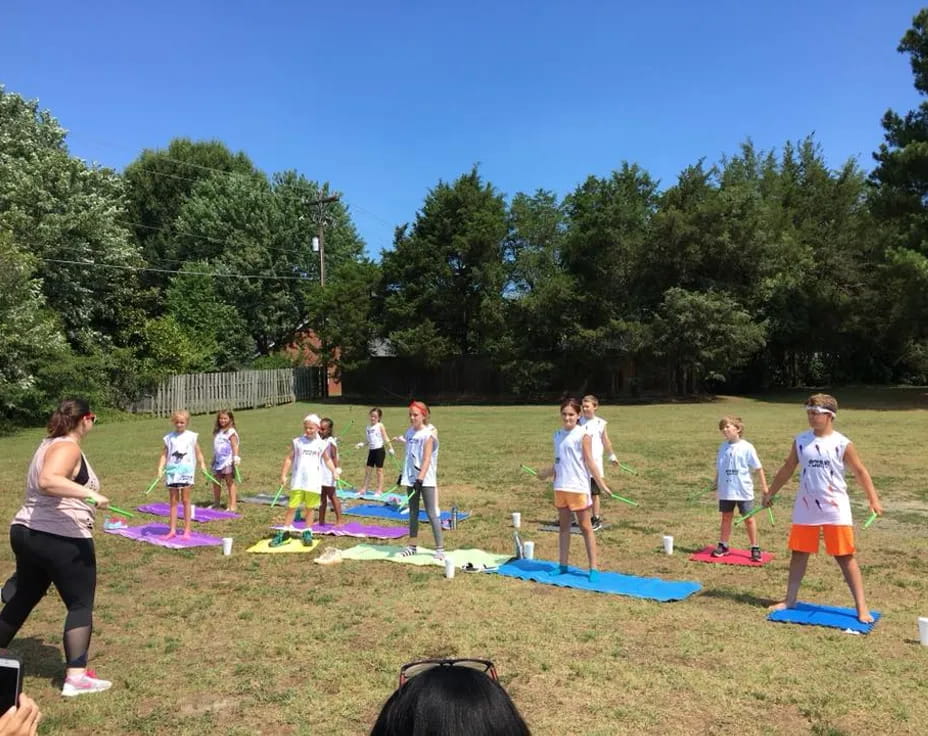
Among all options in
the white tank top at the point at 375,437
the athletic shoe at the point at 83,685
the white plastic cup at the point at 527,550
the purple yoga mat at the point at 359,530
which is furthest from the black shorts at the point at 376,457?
the athletic shoe at the point at 83,685

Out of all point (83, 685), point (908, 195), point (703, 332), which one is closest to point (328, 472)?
point (83, 685)

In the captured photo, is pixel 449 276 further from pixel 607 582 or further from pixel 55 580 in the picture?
pixel 55 580

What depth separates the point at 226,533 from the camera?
33.9ft

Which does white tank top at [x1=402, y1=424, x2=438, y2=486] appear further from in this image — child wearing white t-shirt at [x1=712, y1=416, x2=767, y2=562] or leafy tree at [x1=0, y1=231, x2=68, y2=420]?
leafy tree at [x1=0, y1=231, x2=68, y2=420]

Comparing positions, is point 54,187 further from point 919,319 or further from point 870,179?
point 919,319

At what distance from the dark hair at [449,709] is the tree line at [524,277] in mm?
27926

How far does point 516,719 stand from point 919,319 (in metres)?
37.2

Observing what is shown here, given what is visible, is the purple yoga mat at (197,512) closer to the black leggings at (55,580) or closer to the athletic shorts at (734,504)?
the black leggings at (55,580)

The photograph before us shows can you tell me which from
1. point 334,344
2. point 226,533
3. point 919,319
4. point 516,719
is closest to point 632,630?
point 516,719

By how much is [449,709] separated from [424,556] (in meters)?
7.51

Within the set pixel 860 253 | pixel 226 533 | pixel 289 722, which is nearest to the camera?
pixel 289 722

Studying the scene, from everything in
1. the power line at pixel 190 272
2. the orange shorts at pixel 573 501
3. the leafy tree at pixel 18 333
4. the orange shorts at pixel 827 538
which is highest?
the power line at pixel 190 272

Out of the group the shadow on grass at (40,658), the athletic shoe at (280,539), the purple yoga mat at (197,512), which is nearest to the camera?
the shadow on grass at (40,658)

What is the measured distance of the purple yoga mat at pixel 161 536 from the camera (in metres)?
9.48
